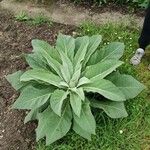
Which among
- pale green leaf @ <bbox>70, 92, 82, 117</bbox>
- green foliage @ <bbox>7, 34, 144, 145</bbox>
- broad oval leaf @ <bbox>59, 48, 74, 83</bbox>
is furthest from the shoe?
pale green leaf @ <bbox>70, 92, 82, 117</bbox>

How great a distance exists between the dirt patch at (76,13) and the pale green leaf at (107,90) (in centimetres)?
145

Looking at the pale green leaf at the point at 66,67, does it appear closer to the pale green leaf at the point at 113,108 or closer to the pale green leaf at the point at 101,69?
the pale green leaf at the point at 101,69

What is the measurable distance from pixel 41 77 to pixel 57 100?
0.29m

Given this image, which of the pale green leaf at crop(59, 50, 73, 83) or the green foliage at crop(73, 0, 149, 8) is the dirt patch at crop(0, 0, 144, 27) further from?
the pale green leaf at crop(59, 50, 73, 83)

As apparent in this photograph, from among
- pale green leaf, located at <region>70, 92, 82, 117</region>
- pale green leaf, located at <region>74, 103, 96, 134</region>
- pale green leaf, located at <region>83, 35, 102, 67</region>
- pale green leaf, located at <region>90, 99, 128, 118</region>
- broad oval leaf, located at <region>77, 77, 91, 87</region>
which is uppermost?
pale green leaf, located at <region>83, 35, 102, 67</region>

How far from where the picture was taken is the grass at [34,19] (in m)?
5.15

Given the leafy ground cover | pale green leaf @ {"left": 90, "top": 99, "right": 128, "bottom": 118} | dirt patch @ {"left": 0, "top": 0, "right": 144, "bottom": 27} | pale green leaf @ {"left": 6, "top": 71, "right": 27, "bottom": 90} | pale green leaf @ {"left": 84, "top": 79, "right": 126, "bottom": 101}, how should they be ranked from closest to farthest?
pale green leaf @ {"left": 84, "top": 79, "right": 126, "bottom": 101} < pale green leaf @ {"left": 90, "top": 99, "right": 128, "bottom": 118} < the leafy ground cover < pale green leaf @ {"left": 6, "top": 71, "right": 27, "bottom": 90} < dirt patch @ {"left": 0, "top": 0, "right": 144, "bottom": 27}

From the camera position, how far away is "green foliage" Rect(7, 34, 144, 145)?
3.79m

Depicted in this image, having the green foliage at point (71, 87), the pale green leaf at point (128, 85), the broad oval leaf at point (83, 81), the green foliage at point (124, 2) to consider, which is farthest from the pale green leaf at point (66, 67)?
the green foliage at point (124, 2)

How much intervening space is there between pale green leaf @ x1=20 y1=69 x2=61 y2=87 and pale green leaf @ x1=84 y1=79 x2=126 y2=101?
0.32 meters

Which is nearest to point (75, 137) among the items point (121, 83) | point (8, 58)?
point (121, 83)

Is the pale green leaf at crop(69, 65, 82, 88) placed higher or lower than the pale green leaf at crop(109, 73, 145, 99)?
higher

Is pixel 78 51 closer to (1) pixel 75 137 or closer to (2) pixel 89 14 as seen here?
(1) pixel 75 137

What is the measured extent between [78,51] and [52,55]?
25 cm
